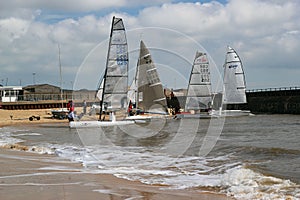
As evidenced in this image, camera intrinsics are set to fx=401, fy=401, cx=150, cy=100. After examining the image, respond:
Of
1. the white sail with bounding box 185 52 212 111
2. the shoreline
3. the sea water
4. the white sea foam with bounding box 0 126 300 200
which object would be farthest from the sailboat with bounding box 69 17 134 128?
the shoreline

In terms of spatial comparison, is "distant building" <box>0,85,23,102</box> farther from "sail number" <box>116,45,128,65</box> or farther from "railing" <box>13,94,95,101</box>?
"sail number" <box>116,45,128,65</box>

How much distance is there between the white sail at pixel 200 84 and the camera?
137 feet

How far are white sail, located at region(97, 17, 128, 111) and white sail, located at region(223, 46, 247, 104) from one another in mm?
19332

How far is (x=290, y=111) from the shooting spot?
5481cm

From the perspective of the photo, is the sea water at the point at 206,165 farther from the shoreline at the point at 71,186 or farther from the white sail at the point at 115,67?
the white sail at the point at 115,67

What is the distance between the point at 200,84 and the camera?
1644 inches

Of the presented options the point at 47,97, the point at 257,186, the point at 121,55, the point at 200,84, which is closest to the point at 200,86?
the point at 200,84

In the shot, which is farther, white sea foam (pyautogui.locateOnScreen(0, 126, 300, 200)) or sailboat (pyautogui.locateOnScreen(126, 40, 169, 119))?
sailboat (pyautogui.locateOnScreen(126, 40, 169, 119))

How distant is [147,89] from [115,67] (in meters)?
6.45

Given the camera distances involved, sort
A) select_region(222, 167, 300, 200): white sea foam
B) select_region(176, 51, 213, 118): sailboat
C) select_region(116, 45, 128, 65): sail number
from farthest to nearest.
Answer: select_region(176, 51, 213, 118): sailboat
select_region(116, 45, 128, 65): sail number
select_region(222, 167, 300, 200): white sea foam

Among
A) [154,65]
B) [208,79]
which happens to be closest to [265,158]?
[154,65]

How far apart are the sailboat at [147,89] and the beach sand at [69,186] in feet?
74.9

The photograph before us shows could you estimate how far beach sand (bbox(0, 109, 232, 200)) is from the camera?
26.6 ft

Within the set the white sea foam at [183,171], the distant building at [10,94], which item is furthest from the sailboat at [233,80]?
the distant building at [10,94]
